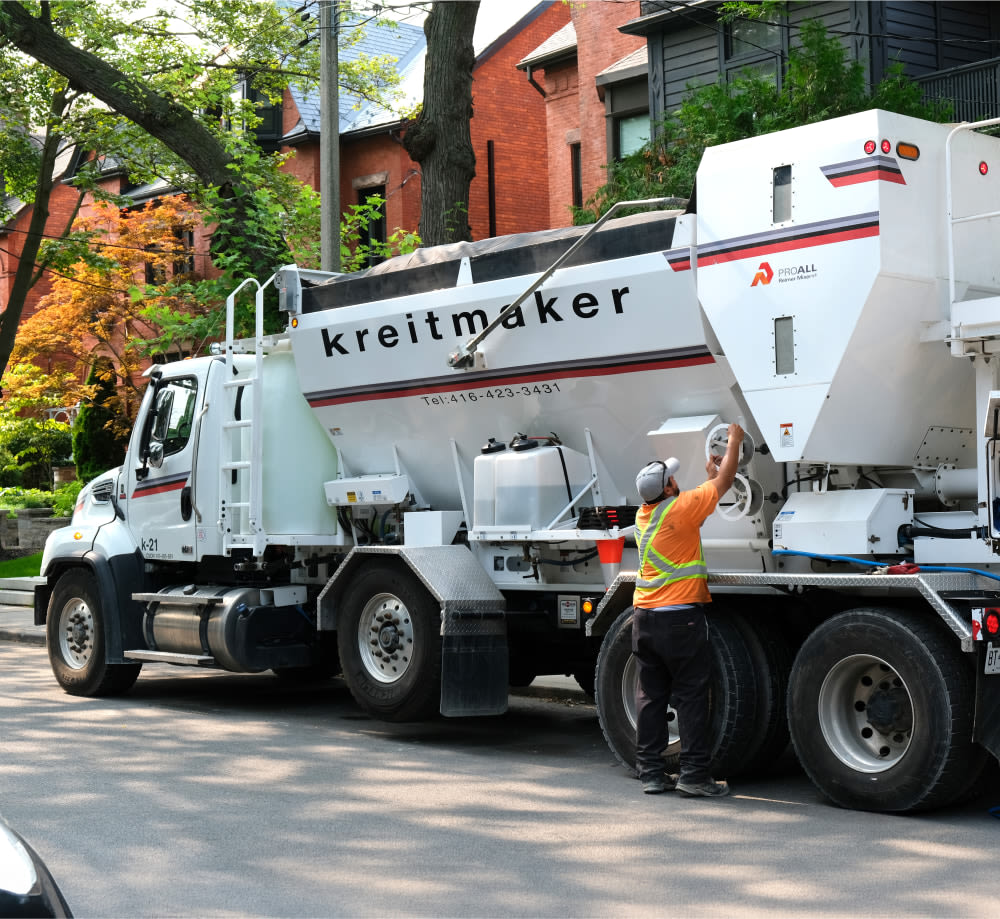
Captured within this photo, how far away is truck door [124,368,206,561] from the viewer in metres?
11.3

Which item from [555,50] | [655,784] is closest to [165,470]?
[655,784]

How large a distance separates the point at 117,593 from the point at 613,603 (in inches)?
196

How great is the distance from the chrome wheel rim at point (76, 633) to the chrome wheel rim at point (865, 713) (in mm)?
6775

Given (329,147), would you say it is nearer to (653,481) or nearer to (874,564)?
(653,481)

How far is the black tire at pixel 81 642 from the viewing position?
37.8 feet

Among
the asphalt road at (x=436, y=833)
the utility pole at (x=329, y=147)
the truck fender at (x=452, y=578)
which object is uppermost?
the utility pole at (x=329, y=147)

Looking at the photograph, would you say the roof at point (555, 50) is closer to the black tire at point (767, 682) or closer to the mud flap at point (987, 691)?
the black tire at point (767, 682)

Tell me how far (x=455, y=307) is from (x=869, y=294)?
320 cm

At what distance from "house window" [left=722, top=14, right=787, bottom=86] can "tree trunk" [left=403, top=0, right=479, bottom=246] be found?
633 centimetres

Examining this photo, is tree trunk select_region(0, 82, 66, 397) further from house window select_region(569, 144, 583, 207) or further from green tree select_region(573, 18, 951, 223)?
green tree select_region(573, 18, 951, 223)

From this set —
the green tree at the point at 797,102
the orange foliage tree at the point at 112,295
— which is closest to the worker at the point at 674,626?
the green tree at the point at 797,102

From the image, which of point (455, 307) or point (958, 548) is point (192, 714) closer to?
point (455, 307)

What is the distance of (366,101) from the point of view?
93.5ft

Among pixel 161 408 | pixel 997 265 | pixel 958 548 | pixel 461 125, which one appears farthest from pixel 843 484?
pixel 461 125
